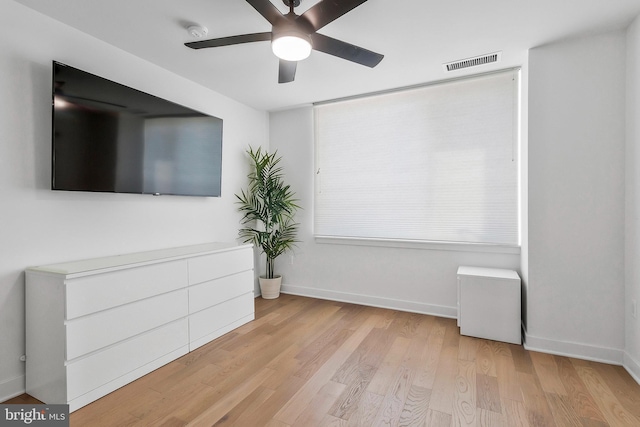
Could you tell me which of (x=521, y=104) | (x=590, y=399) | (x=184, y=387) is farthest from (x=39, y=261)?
(x=521, y=104)

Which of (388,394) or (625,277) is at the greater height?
(625,277)

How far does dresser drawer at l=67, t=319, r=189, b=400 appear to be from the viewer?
181cm

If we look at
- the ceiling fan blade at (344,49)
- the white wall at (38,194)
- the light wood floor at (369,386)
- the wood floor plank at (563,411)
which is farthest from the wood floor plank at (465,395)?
the white wall at (38,194)

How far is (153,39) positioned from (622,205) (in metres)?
3.77

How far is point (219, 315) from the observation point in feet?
9.21

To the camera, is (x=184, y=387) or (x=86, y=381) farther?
(x=184, y=387)

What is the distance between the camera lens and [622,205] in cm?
226

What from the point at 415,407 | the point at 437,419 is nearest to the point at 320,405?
the point at 415,407

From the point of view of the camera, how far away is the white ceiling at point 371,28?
199 cm

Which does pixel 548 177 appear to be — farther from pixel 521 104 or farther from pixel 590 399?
pixel 590 399

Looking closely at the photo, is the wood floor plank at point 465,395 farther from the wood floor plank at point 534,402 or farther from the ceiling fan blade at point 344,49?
the ceiling fan blade at point 344,49

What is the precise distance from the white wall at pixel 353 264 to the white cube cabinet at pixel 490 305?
422 millimetres

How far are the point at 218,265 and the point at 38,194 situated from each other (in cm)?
136

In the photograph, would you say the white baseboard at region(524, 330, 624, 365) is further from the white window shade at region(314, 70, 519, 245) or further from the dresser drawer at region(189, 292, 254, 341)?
the dresser drawer at region(189, 292, 254, 341)
